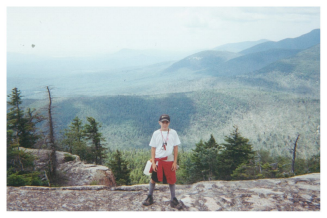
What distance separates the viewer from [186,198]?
232 inches

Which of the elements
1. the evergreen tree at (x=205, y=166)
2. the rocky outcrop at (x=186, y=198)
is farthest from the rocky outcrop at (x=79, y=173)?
the evergreen tree at (x=205, y=166)

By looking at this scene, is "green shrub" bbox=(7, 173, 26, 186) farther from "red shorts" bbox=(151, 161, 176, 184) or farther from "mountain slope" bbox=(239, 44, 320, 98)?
"mountain slope" bbox=(239, 44, 320, 98)

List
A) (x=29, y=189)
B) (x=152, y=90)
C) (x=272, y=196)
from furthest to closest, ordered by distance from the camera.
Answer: (x=152, y=90)
(x=29, y=189)
(x=272, y=196)

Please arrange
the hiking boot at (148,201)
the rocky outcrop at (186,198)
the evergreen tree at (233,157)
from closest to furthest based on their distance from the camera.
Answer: the hiking boot at (148,201)
the rocky outcrop at (186,198)
the evergreen tree at (233,157)

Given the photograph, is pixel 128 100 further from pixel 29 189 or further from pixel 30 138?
pixel 29 189

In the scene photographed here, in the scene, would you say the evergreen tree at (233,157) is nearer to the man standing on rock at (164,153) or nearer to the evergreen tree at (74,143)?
the evergreen tree at (74,143)

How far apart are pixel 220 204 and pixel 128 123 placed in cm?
7821

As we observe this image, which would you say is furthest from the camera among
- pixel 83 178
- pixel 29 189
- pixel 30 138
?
pixel 30 138

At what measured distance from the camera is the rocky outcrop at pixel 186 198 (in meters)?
5.51

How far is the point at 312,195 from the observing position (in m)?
5.96

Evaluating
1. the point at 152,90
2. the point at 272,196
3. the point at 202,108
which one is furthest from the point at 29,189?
the point at 152,90

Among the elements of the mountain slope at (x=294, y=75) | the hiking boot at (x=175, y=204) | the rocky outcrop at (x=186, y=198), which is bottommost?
the rocky outcrop at (x=186, y=198)

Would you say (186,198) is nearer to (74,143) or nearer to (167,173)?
(167,173)

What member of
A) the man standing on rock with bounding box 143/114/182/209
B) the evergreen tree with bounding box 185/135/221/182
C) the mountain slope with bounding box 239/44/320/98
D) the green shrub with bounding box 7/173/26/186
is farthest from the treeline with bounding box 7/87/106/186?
the mountain slope with bounding box 239/44/320/98
